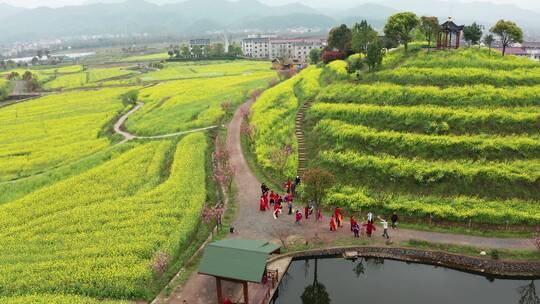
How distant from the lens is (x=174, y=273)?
1053 inches

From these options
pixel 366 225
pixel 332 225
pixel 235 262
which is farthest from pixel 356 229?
pixel 235 262

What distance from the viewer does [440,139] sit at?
36.8 m

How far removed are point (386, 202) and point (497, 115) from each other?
15049 mm

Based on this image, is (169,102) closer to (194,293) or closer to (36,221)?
(36,221)

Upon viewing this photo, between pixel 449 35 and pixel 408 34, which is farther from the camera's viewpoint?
pixel 408 34

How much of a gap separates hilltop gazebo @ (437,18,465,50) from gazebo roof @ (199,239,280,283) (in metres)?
40.8

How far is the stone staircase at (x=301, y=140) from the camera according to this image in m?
40.4

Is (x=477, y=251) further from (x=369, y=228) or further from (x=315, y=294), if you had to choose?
(x=315, y=294)

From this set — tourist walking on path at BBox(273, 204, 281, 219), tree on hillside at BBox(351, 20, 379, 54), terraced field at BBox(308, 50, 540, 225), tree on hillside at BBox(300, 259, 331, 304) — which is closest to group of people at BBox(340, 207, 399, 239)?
terraced field at BBox(308, 50, 540, 225)

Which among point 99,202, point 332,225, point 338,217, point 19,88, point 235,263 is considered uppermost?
point 19,88

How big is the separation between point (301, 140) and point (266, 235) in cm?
1613

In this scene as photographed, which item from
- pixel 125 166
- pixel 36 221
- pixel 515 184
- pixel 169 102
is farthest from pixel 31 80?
pixel 515 184

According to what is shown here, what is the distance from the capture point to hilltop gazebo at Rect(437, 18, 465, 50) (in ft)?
167

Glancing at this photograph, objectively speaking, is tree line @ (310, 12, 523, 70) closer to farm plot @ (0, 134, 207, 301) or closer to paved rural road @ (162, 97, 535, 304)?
paved rural road @ (162, 97, 535, 304)
